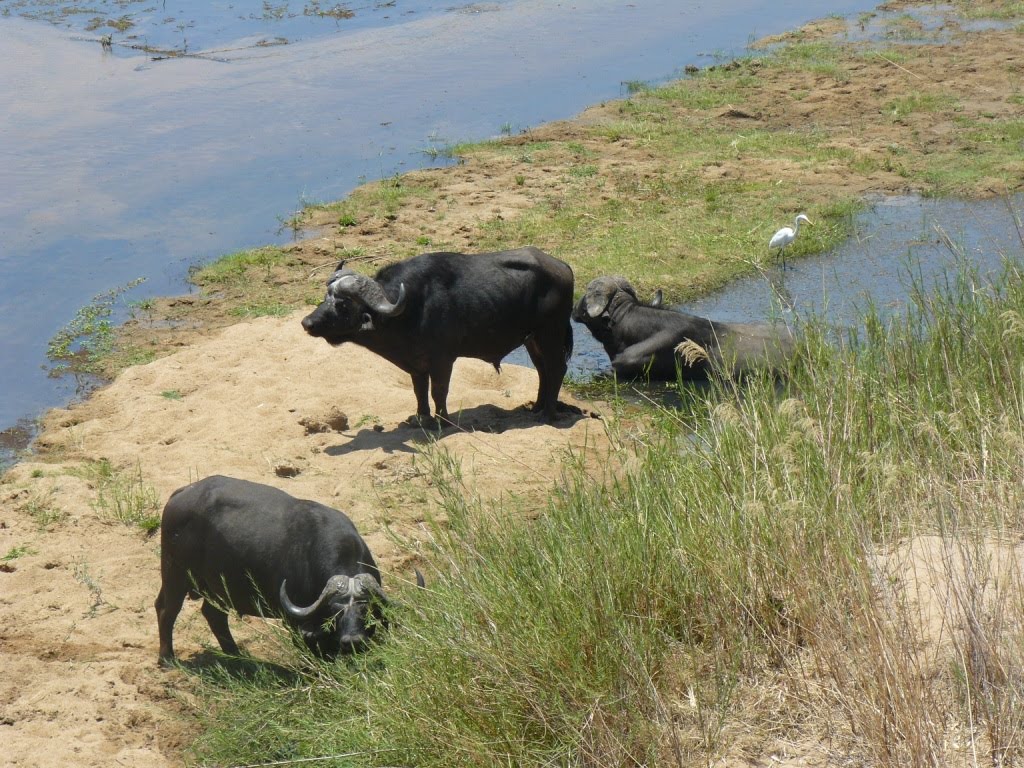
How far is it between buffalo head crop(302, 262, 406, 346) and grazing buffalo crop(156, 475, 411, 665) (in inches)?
113

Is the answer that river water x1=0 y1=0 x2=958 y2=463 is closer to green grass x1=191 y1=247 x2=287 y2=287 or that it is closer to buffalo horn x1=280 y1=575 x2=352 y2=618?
green grass x1=191 y1=247 x2=287 y2=287

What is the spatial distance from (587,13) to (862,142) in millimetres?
12041

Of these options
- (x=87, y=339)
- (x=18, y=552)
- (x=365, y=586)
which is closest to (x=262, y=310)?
(x=87, y=339)

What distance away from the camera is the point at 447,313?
9.60 meters

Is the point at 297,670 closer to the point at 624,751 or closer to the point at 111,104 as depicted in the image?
the point at 624,751

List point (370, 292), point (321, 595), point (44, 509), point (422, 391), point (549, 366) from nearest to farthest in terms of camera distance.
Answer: point (321, 595) → point (44, 509) → point (370, 292) → point (422, 391) → point (549, 366)

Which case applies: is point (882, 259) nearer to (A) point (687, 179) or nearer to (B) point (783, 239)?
(B) point (783, 239)

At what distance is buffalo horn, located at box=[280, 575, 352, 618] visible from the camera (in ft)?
18.8

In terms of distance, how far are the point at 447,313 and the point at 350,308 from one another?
31.8 inches

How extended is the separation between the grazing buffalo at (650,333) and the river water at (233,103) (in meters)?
4.86

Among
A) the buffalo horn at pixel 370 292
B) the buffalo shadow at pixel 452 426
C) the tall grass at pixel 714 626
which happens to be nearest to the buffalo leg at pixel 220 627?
the tall grass at pixel 714 626

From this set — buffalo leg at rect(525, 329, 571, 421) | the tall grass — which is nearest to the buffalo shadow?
buffalo leg at rect(525, 329, 571, 421)

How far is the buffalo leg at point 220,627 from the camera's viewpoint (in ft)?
21.5

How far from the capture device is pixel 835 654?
4.16 m
